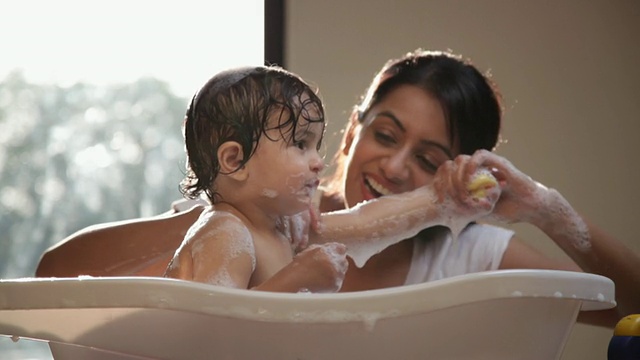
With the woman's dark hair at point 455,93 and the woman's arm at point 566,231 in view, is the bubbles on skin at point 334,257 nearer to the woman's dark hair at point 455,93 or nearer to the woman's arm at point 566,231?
the woman's arm at point 566,231

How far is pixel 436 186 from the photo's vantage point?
1.50 metres

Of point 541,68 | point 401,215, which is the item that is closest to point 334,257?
point 401,215

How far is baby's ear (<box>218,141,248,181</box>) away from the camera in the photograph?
1117 millimetres

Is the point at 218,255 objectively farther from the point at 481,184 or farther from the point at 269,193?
the point at 481,184

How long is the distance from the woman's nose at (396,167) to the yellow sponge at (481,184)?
0.15 meters

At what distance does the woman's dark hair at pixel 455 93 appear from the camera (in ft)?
5.47

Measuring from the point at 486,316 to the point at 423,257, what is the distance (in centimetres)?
90

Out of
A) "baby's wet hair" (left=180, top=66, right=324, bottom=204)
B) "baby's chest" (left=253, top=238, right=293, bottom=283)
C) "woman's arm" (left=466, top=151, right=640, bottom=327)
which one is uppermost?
"baby's wet hair" (left=180, top=66, right=324, bottom=204)

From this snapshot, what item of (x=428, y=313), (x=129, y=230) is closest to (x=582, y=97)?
(x=129, y=230)

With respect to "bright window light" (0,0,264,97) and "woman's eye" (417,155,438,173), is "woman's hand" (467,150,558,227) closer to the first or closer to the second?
"woman's eye" (417,155,438,173)

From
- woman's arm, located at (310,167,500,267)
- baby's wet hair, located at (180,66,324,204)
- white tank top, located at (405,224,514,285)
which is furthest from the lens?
white tank top, located at (405,224,514,285)

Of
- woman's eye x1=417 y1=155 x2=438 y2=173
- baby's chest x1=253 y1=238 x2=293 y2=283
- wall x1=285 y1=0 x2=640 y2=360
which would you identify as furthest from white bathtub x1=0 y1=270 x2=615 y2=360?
wall x1=285 y1=0 x2=640 y2=360

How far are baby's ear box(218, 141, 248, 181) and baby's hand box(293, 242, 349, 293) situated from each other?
0.53ft

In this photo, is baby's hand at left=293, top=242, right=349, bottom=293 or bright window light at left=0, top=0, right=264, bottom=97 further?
bright window light at left=0, top=0, right=264, bottom=97
